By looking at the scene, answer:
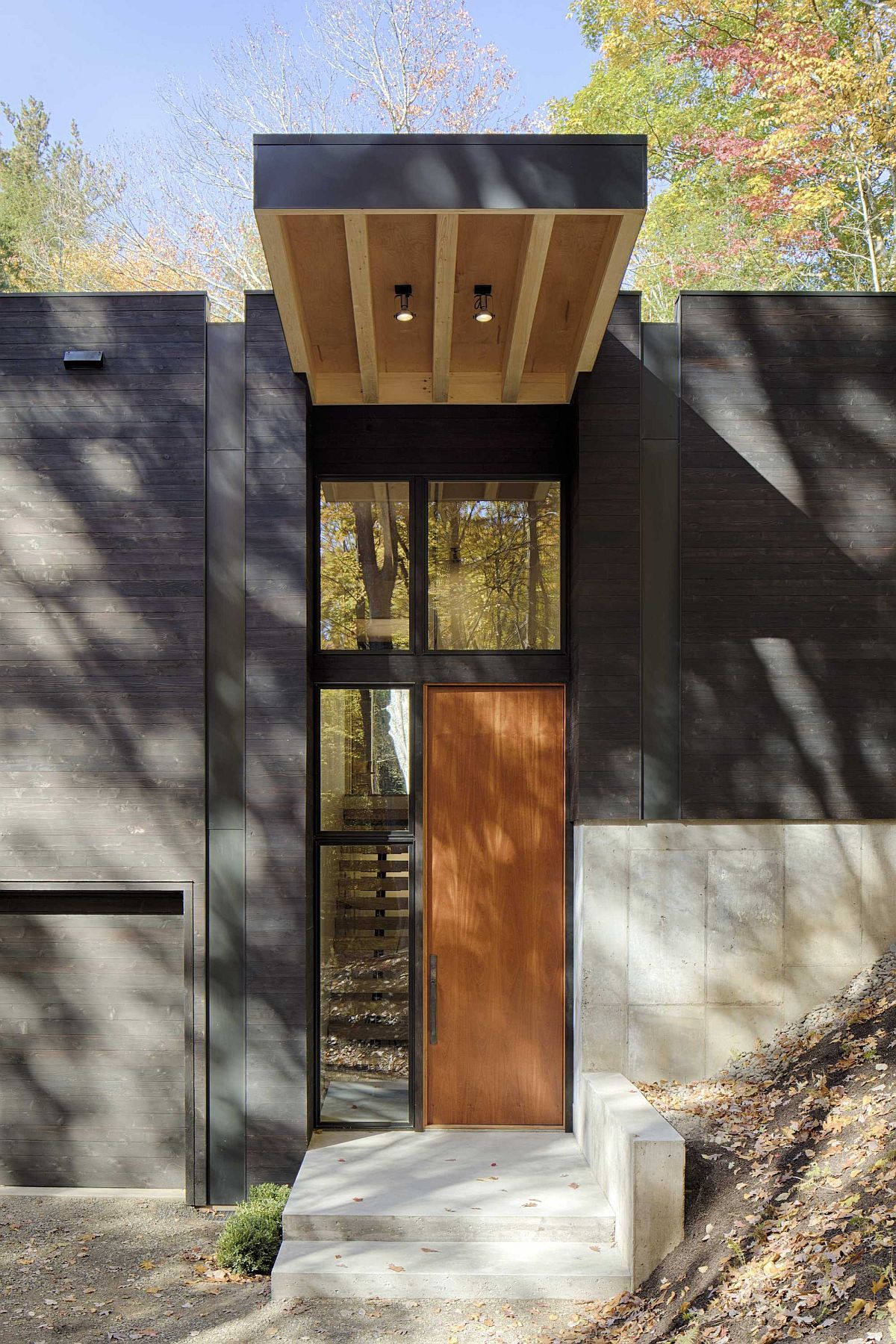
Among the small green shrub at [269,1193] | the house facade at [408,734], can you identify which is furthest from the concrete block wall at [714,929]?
the small green shrub at [269,1193]

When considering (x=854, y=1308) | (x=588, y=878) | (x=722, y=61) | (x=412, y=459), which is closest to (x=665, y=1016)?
(x=588, y=878)

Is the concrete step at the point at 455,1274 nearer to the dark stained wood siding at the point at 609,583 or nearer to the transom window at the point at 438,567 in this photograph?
the dark stained wood siding at the point at 609,583

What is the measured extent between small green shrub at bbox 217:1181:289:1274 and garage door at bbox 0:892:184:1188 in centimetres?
97

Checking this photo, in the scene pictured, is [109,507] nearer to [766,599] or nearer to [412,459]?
[412,459]

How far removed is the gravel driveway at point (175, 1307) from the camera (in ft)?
14.4

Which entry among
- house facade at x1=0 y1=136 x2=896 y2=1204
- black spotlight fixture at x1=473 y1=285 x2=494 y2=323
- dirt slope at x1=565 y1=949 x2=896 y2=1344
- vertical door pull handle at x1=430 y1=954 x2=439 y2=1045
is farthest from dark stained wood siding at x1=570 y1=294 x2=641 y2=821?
dirt slope at x1=565 y1=949 x2=896 y2=1344

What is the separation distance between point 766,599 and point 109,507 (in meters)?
4.03

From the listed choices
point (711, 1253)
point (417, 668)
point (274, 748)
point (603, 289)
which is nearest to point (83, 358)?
point (274, 748)

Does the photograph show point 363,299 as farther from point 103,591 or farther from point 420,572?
point 103,591

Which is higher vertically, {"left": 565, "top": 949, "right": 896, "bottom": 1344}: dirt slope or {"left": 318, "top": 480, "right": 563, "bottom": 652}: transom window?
{"left": 318, "top": 480, "right": 563, "bottom": 652}: transom window

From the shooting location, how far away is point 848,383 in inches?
235

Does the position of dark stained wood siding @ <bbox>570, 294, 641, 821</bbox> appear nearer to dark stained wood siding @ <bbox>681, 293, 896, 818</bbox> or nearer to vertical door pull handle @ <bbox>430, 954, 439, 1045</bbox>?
dark stained wood siding @ <bbox>681, 293, 896, 818</bbox>

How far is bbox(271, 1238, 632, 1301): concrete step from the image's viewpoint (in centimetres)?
462

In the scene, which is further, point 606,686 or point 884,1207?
point 606,686
